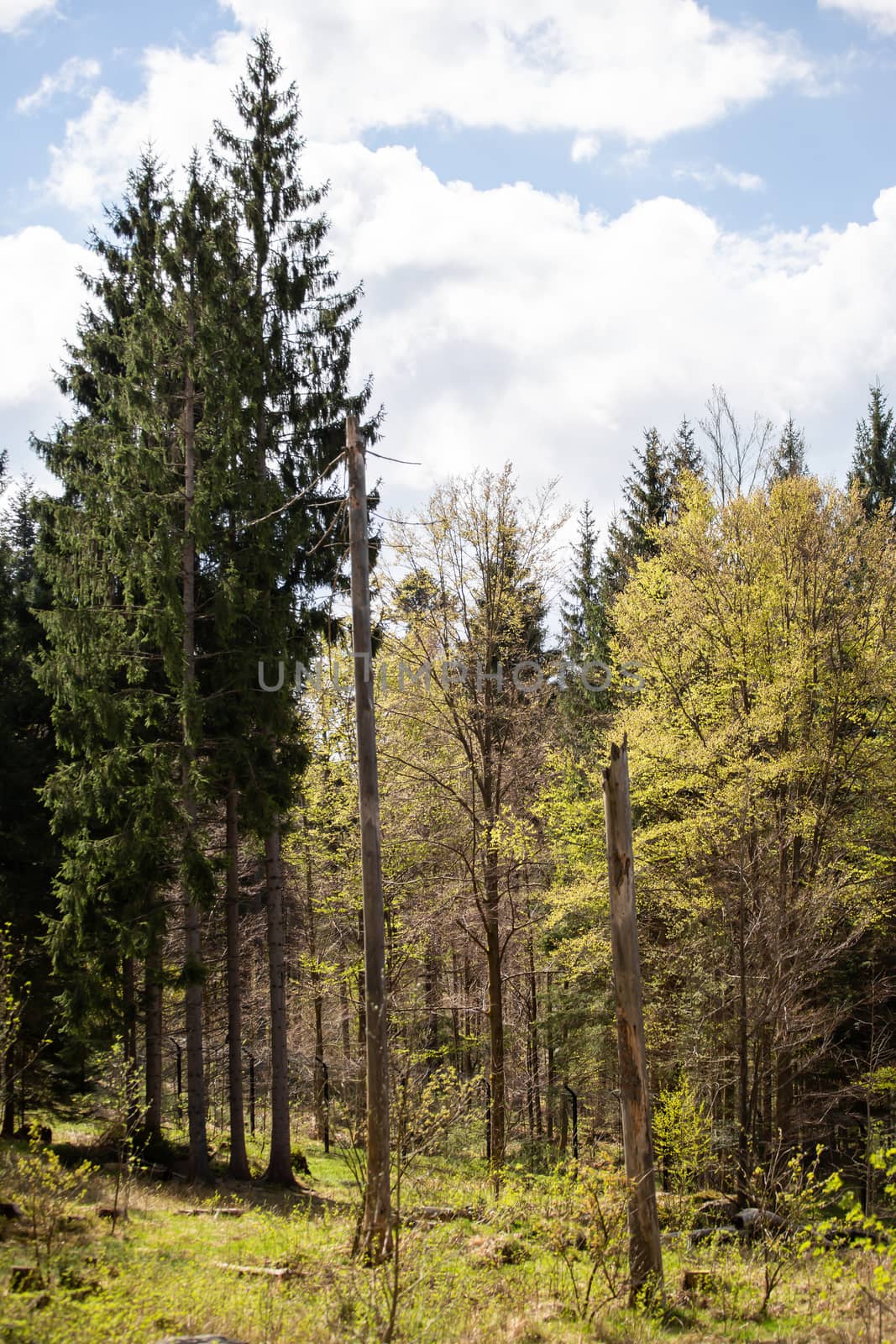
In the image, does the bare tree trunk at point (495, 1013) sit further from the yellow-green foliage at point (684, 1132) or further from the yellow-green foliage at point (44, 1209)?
the yellow-green foliage at point (44, 1209)

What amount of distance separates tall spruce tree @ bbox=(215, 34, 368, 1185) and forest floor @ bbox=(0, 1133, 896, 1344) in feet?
21.0

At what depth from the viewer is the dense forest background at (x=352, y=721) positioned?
1321cm

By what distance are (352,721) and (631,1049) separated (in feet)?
31.0

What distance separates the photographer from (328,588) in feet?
51.0

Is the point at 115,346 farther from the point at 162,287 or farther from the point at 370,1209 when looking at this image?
the point at 370,1209

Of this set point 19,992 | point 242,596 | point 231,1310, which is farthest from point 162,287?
point 231,1310

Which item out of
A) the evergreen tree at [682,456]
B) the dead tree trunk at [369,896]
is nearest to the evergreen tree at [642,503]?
the evergreen tree at [682,456]

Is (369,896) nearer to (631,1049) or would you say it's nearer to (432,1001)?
(631,1049)

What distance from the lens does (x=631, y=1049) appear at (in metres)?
7.29

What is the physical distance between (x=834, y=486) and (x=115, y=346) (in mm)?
11563

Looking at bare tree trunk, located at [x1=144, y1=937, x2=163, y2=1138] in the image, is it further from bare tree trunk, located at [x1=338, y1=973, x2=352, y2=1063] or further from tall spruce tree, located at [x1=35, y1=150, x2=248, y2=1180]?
bare tree trunk, located at [x1=338, y1=973, x2=352, y2=1063]

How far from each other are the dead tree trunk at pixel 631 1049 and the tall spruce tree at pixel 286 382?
24.5 feet

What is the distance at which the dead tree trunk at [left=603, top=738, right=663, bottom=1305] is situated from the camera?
6988 millimetres

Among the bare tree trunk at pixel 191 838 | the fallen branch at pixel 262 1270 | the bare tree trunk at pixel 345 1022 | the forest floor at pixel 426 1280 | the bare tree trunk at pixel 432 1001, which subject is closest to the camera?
the forest floor at pixel 426 1280
